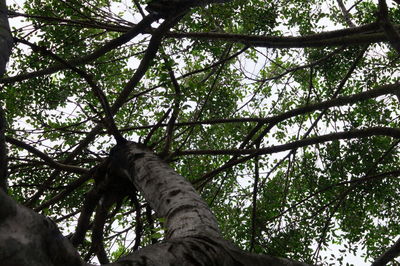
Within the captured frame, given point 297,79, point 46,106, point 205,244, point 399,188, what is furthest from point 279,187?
point 205,244

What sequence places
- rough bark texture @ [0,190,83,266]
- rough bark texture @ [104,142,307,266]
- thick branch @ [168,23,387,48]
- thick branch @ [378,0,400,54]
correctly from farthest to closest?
thick branch @ [168,23,387,48] < thick branch @ [378,0,400,54] < rough bark texture @ [104,142,307,266] < rough bark texture @ [0,190,83,266]

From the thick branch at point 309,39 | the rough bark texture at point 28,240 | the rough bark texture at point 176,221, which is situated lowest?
the rough bark texture at point 28,240

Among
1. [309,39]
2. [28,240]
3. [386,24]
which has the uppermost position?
[309,39]

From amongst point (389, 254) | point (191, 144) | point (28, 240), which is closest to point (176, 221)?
point (28, 240)

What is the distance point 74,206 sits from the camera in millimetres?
4727

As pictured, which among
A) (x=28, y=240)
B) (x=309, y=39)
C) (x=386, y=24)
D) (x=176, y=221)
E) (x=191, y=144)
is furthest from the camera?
(x=191, y=144)

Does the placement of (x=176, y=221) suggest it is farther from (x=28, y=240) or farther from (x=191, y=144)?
(x=191, y=144)

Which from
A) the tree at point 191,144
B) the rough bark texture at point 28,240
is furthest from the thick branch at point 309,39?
the rough bark texture at point 28,240

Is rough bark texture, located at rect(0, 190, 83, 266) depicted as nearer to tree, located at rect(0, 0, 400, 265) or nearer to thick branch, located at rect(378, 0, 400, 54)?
tree, located at rect(0, 0, 400, 265)

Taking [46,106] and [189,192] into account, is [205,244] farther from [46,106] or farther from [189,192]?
[46,106]

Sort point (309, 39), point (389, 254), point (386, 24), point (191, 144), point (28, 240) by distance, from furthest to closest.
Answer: point (191, 144) < point (309, 39) < point (389, 254) < point (386, 24) < point (28, 240)

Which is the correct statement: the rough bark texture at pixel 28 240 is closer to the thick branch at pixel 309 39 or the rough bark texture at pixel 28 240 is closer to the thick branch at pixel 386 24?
the thick branch at pixel 386 24

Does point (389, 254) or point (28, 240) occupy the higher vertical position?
point (389, 254)

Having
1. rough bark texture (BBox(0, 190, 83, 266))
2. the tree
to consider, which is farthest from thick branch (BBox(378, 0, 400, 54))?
rough bark texture (BBox(0, 190, 83, 266))
